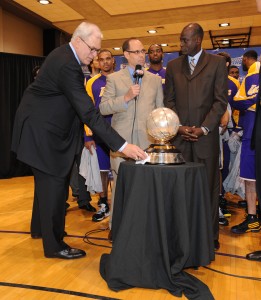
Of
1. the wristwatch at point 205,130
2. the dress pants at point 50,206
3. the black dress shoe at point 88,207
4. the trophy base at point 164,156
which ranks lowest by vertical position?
the black dress shoe at point 88,207

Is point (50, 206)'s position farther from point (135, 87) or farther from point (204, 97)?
point (204, 97)

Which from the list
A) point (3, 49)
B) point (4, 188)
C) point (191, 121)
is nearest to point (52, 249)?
point (191, 121)

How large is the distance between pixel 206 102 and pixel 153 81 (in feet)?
1.62

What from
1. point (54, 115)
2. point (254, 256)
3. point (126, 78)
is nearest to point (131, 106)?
point (126, 78)

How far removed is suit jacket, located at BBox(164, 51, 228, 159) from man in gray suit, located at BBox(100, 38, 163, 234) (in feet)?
0.77

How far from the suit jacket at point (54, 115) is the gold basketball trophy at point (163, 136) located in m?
0.35

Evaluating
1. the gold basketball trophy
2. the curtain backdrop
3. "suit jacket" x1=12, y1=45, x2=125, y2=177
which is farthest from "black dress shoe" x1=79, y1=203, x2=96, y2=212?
the curtain backdrop

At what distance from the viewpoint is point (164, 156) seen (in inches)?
93.9

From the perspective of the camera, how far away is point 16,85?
26.0ft

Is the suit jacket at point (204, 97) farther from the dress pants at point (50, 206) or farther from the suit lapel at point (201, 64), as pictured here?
the dress pants at point (50, 206)

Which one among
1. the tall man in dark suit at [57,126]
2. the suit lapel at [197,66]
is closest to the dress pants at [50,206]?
the tall man in dark suit at [57,126]

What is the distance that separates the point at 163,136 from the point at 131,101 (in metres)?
0.79

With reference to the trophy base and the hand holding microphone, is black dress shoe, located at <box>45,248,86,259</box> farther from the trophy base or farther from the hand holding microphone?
the hand holding microphone

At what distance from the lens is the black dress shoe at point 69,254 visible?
2965mm
